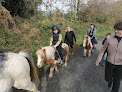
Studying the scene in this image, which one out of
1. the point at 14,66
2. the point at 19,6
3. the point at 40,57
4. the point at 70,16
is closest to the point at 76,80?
the point at 40,57

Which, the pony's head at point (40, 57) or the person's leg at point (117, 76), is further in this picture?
the pony's head at point (40, 57)

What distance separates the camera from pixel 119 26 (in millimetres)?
1847

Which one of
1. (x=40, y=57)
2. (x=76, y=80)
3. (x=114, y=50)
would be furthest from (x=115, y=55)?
(x=40, y=57)

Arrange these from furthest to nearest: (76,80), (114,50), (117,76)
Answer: (76,80) → (117,76) → (114,50)

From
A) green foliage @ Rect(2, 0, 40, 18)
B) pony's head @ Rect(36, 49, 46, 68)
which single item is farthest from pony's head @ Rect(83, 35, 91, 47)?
green foliage @ Rect(2, 0, 40, 18)

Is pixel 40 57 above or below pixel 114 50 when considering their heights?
below

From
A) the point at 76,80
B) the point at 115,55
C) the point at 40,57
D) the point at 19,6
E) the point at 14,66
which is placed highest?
the point at 19,6

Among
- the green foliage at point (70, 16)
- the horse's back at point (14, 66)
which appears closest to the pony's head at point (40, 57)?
the horse's back at point (14, 66)

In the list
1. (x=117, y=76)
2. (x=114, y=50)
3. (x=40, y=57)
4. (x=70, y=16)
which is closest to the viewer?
(x=114, y=50)

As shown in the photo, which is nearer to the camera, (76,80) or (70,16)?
(76,80)

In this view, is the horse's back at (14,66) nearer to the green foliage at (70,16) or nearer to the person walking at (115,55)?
the person walking at (115,55)

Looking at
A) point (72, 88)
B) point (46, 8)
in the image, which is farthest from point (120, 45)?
point (46, 8)

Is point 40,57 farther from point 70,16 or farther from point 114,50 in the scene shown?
point 70,16

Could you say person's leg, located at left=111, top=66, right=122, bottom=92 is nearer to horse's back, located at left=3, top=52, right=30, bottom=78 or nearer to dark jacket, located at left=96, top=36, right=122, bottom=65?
dark jacket, located at left=96, top=36, right=122, bottom=65
